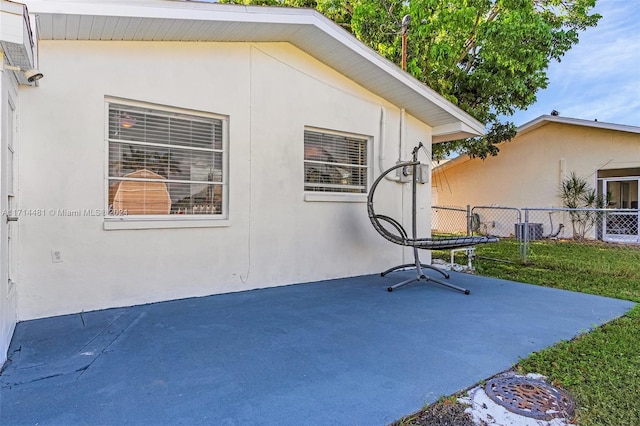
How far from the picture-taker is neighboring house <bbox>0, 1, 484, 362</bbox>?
3.90 m

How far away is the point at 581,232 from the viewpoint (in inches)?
499

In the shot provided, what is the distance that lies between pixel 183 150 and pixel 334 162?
2.55m

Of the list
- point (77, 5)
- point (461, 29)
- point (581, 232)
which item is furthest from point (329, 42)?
point (581, 232)

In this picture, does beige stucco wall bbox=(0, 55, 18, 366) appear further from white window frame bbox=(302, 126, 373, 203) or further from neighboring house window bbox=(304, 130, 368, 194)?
neighboring house window bbox=(304, 130, 368, 194)

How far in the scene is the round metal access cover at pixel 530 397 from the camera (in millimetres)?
2238

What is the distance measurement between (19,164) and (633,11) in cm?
1674

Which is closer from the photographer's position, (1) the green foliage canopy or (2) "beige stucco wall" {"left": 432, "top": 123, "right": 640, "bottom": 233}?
(1) the green foliage canopy

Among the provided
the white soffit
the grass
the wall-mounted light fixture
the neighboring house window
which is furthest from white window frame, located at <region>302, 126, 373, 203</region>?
the wall-mounted light fixture

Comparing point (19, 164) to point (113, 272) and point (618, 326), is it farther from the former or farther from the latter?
point (618, 326)

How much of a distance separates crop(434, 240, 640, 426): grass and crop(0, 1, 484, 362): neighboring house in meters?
3.22

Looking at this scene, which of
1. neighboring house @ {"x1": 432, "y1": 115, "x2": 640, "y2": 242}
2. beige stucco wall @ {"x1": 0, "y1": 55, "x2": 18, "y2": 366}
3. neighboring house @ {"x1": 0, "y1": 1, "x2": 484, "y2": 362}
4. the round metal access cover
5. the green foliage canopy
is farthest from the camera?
neighboring house @ {"x1": 432, "y1": 115, "x2": 640, "y2": 242}

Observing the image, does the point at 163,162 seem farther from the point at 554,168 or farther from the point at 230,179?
the point at 554,168

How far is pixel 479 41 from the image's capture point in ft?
31.4

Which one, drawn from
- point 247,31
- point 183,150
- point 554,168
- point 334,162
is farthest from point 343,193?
point 554,168
